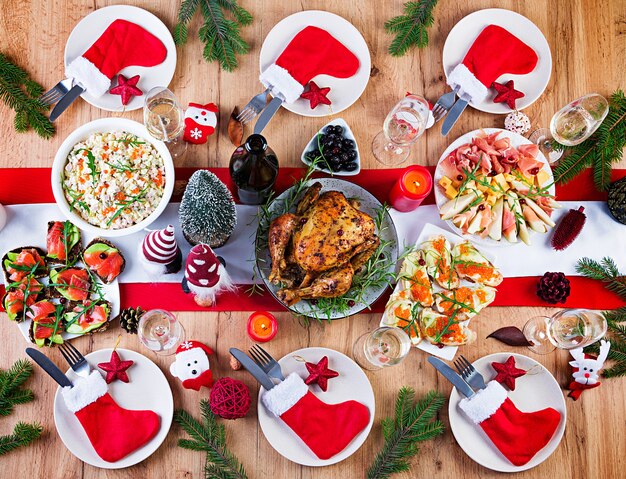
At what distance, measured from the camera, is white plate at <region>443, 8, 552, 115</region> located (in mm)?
1752

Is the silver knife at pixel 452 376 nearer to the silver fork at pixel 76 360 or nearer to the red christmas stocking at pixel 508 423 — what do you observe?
the red christmas stocking at pixel 508 423

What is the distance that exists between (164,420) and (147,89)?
0.98 meters

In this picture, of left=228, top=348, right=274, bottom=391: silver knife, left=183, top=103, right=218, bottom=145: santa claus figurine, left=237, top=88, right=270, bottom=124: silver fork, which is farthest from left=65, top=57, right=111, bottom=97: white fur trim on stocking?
left=228, top=348, right=274, bottom=391: silver knife

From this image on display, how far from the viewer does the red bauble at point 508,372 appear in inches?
63.6

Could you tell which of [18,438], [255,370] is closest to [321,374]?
[255,370]

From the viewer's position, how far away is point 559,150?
1740 millimetres

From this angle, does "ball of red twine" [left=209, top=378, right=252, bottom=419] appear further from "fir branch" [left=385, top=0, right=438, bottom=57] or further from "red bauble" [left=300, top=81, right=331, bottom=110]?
"fir branch" [left=385, top=0, right=438, bottom=57]

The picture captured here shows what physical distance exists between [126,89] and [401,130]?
836 millimetres

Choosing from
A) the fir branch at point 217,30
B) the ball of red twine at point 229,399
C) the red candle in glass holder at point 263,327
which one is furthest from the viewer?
the fir branch at point 217,30

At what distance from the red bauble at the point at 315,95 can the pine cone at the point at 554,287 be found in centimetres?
85

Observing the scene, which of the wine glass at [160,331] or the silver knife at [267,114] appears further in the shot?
the silver knife at [267,114]

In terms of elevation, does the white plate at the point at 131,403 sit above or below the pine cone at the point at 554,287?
below

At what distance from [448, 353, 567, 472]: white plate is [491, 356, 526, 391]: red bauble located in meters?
0.02

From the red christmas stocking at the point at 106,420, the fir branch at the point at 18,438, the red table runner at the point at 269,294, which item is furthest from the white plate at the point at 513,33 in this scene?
the fir branch at the point at 18,438
